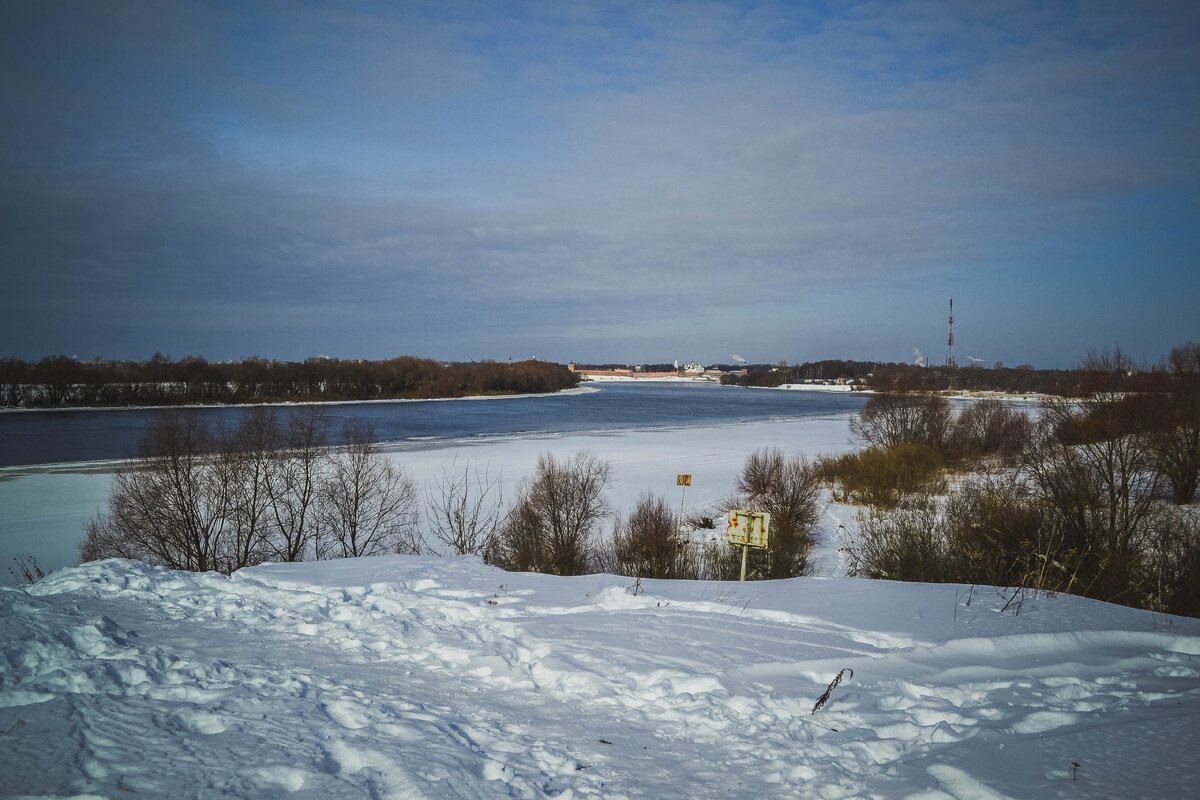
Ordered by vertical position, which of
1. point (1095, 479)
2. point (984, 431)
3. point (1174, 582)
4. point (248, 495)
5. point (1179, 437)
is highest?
point (1179, 437)

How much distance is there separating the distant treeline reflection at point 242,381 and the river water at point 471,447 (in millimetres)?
10929

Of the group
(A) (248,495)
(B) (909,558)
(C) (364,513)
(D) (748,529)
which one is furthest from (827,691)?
(A) (248,495)

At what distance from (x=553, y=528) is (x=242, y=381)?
310 feet

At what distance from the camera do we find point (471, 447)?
42.6 meters

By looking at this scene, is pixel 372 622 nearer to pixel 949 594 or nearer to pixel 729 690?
pixel 729 690

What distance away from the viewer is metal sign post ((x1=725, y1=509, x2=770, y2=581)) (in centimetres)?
1045

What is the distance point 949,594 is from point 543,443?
3772 cm

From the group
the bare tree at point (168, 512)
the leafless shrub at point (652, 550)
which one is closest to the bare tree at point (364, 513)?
the bare tree at point (168, 512)

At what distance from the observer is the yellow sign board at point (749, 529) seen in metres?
10.5

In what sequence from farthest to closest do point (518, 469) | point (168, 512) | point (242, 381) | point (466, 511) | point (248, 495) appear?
point (242, 381)
point (518, 469)
point (248, 495)
point (466, 511)
point (168, 512)

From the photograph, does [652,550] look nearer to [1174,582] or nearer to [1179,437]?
[1174,582]

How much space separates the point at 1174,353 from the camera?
21.5 metres

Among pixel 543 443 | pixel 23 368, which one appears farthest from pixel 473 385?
pixel 543 443

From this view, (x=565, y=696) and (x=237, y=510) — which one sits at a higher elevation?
(x=565, y=696)
